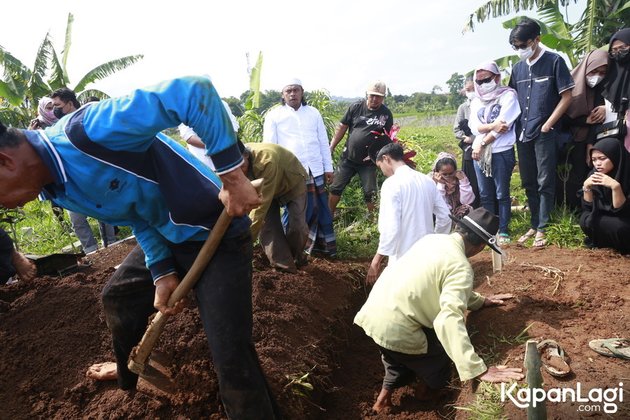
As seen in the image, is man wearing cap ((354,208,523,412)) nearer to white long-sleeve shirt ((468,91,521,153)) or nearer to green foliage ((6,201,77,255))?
white long-sleeve shirt ((468,91,521,153))

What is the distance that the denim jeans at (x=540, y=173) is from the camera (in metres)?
4.84

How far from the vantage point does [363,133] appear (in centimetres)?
591

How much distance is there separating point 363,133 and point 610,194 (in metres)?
2.78

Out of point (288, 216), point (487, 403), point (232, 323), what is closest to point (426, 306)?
point (487, 403)

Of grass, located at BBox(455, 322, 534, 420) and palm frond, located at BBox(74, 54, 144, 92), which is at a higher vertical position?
palm frond, located at BBox(74, 54, 144, 92)

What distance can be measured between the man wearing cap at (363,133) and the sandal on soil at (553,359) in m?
3.48

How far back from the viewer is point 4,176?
185 centimetres

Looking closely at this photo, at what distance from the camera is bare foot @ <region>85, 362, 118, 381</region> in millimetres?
2975

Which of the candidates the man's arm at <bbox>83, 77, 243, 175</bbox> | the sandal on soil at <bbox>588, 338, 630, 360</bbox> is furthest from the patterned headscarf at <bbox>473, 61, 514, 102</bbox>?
the man's arm at <bbox>83, 77, 243, 175</bbox>

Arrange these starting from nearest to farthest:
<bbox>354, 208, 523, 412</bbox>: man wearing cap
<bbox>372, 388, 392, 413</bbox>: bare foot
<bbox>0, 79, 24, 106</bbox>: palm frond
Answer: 1. <bbox>354, 208, 523, 412</bbox>: man wearing cap
2. <bbox>372, 388, 392, 413</bbox>: bare foot
3. <bbox>0, 79, 24, 106</bbox>: palm frond

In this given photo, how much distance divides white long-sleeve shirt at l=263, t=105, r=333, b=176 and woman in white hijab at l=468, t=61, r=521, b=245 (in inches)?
70.1

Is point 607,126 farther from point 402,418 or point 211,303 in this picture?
point 211,303

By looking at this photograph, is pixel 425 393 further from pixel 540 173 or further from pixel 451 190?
pixel 540 173

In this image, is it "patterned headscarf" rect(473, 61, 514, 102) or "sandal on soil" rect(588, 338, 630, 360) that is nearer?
"sandal on soil" rect(588, 338, 630, 360)
